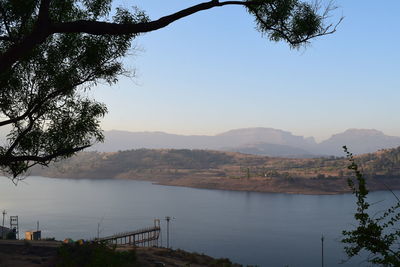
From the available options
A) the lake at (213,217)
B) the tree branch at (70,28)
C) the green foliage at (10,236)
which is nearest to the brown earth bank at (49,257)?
the green foliage at (10,236)

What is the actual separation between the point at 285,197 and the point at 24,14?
430 feet

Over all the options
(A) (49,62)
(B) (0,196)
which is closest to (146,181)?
(B) (0,196)

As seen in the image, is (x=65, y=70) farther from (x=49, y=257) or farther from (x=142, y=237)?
(x=142, y=237)

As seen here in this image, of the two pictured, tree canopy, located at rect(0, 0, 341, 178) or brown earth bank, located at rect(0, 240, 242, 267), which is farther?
brown earth bank, located at rect(0, 240, 242, 267)

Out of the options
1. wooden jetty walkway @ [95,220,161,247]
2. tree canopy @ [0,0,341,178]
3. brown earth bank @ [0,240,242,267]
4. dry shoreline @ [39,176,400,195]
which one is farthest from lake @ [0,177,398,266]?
tree canopy @ [0,0,341,178]

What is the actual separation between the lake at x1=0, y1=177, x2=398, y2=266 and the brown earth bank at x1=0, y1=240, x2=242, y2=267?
1969 centimetres

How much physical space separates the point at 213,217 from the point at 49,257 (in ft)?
211

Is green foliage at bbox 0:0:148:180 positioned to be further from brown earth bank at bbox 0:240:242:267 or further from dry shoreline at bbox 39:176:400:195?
dry shoreline at bbox 39:176:400:195

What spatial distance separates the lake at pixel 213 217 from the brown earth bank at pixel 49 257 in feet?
64.6

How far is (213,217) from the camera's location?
3807 inches

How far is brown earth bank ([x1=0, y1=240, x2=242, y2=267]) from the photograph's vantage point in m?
32.3

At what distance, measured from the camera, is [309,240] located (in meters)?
73.7

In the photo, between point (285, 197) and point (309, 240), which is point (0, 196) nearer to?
point (285, 197)

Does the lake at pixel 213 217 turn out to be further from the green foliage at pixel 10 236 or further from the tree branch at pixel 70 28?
the tree branch at pixel 70 28
